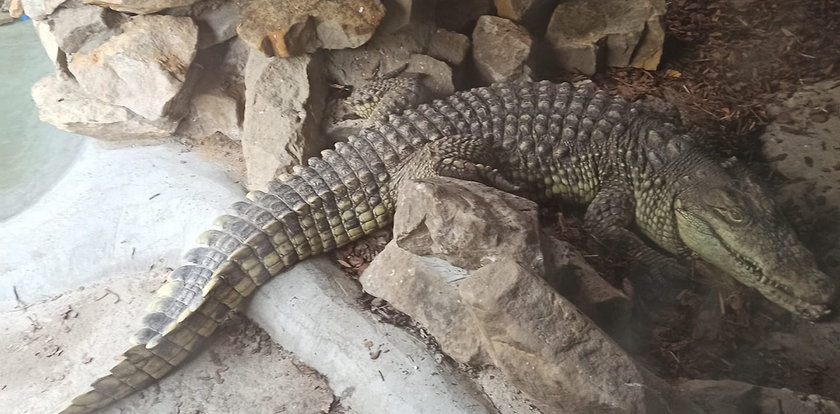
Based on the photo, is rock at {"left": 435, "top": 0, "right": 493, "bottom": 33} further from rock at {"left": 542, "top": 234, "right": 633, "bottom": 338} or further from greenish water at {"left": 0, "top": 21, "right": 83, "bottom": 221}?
greenish water at {"left": 0, "top": 21, "right": 83, "bottom": 221}

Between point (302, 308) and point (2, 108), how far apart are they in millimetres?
2597

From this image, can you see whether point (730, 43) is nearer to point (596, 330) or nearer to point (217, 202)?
point (596, 330)

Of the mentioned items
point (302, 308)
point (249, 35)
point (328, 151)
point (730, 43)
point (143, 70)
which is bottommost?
point (302, 308)

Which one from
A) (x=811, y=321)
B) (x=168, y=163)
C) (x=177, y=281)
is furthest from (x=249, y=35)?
(x=811, y=321)

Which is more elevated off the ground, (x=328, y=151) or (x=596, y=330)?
(x=596, y=330)

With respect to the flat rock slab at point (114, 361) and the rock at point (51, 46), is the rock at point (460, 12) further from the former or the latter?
the rock at point (51, 46)

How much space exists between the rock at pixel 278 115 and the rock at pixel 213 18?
0.20 metres

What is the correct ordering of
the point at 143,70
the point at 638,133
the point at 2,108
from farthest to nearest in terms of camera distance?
the point at 2,108 < the point at 143,70 < the point at 638,133

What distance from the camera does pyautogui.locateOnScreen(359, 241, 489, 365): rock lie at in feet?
7.08

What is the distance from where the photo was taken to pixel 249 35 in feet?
10.1

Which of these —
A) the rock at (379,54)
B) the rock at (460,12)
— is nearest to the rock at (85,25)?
the rock at (379,54)

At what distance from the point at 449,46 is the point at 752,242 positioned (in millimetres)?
1832

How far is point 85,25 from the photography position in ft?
11.0

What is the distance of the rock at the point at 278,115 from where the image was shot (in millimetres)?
3174
